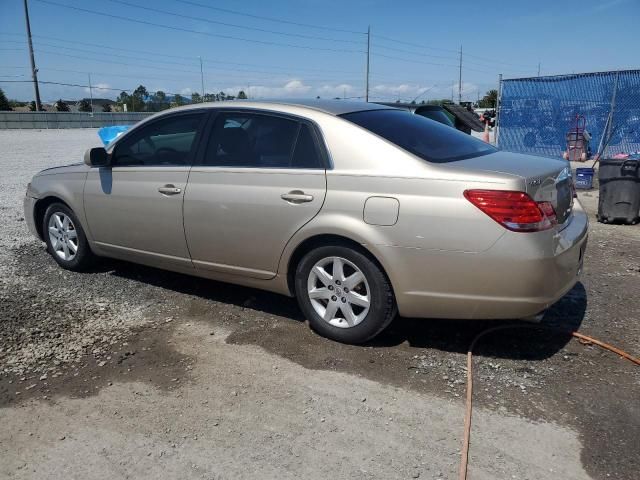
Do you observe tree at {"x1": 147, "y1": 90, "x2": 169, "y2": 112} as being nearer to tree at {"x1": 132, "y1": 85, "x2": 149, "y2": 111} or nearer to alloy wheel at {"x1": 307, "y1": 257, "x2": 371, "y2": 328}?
tree at {"x1": 132, "y1": 85, "x2": 149, "y2": 111}

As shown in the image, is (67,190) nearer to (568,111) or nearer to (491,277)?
(491,277)

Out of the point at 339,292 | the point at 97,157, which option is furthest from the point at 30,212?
the point at 339,292

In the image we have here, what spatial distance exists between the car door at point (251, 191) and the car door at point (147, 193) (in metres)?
0.17

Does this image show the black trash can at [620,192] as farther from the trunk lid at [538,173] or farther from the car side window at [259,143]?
the car side window at [259,143]

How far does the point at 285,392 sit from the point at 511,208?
5.49 feet

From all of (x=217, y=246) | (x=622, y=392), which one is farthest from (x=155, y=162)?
(x=622, y=392)

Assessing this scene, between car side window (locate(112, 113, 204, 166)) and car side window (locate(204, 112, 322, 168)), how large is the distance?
27 centimetres

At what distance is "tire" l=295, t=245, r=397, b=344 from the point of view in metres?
3.49

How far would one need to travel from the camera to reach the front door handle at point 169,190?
4242mm

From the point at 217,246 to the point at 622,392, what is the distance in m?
2.82

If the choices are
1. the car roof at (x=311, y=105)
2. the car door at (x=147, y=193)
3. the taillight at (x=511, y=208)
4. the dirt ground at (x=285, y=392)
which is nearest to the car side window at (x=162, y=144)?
the car door at (x=147, y=193)

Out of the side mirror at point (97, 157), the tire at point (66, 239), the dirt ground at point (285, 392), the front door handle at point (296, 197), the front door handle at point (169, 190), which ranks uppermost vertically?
the side mirror at point (97, 157)

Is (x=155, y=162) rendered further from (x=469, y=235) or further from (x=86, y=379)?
(x=469, y=235)

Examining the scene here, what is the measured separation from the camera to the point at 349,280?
3590mm
